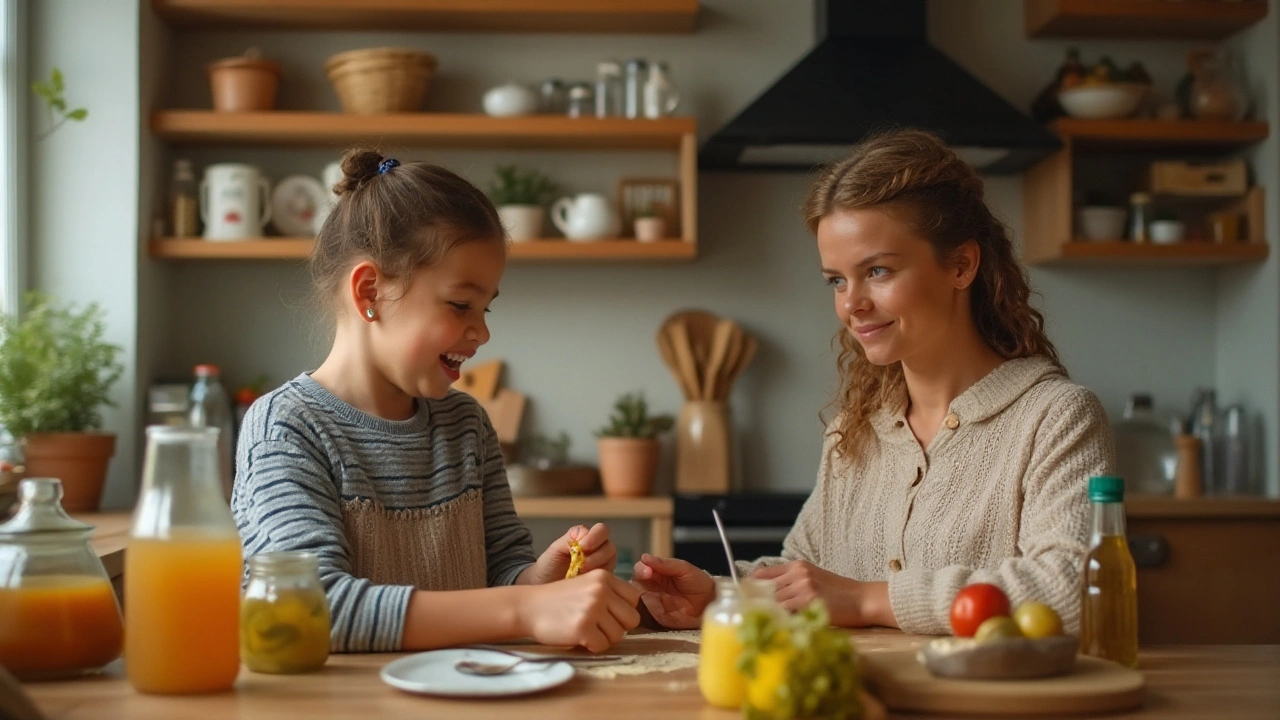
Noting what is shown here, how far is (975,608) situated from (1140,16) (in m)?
2.90

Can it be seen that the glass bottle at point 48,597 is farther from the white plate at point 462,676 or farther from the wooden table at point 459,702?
the white plate at point 462,676

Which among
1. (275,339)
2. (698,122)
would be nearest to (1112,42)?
(698,122)

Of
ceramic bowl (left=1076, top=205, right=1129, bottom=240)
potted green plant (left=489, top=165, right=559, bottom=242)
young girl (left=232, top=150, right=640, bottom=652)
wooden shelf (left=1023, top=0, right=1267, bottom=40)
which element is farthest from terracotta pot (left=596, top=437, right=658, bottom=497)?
young girl (left=232, top=150, right=640, bottom=652)

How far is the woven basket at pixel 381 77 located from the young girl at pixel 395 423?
6.02 ft

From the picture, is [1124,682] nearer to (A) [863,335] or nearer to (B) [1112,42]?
(A) [863,335]

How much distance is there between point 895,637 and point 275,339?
2665 mm

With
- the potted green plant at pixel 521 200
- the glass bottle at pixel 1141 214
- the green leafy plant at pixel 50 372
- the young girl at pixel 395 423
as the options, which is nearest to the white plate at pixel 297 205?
the potted green plant at pixel 521 200

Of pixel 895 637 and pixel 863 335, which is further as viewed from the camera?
pixel 863 335

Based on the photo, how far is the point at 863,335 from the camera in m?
1.85

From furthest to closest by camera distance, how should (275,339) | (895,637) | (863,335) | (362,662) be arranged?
(275,339) → (863,335) → (895,637) → (362,662)

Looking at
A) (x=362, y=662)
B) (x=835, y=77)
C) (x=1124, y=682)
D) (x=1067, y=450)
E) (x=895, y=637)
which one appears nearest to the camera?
(x=1124, y=682)

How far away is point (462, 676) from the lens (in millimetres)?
1178

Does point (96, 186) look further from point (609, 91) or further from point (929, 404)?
point (929, 404)

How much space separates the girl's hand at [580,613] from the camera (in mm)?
1299
